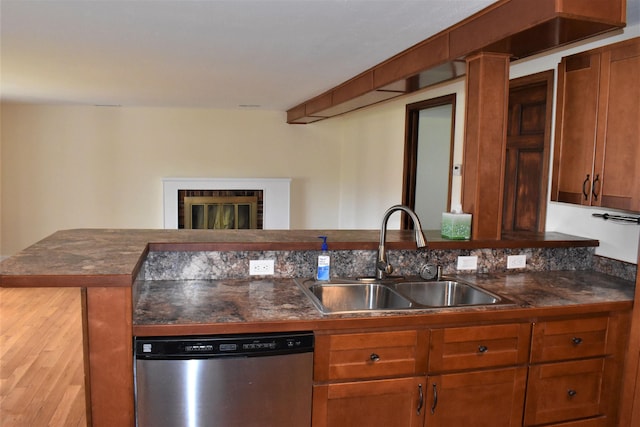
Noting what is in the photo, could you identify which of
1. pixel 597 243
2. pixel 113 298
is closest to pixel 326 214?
pixel 597 243

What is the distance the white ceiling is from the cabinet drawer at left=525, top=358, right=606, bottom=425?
1.62 metres

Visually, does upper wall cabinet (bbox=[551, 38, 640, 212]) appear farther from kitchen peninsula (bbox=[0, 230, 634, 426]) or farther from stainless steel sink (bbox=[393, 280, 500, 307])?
stainless steel sink (bbox=[393, 280, 500, 307])

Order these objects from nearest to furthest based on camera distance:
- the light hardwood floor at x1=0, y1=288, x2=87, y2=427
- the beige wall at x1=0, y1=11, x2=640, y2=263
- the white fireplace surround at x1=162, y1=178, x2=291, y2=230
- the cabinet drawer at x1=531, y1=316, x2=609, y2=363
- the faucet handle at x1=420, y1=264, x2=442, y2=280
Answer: the cabinet drawer at x1=531, y1=316, x2=609, y2=363 < the faucet handle at x1=420, y1=264, x2=442, y2=280 < the light hardwood floor at x1=0, y1=288, x2=87, y2=427 < the beige wall at x1=0, y1=11, x2=640, y2=263 < the white fireplace surround at x1=162, y1=178, x2=291, y2=230

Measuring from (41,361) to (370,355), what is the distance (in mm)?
2784

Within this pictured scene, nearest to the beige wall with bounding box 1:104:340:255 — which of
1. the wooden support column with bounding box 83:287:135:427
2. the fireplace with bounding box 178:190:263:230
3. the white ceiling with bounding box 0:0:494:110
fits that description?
the fireplace with bounding box 178:190:263:230

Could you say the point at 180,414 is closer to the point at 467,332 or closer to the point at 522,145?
the point at 467,332

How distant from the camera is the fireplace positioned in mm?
6906

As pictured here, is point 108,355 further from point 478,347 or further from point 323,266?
point 478,347

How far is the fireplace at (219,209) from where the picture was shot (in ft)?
22.7

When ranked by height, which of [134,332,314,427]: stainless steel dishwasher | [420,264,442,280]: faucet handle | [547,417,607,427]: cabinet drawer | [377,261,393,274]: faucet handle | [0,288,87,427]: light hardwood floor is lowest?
[0,288,87,427]: light hardwood floor

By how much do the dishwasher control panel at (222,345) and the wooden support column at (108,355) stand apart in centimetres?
7

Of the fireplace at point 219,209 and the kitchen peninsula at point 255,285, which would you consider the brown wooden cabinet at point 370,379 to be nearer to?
the kitchen peninsula at point 255,285

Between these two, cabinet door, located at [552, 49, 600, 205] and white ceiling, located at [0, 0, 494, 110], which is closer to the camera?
white ceiling, located at [0, 0, 494, 110]

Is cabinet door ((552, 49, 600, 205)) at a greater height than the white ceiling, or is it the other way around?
the white ceiling
